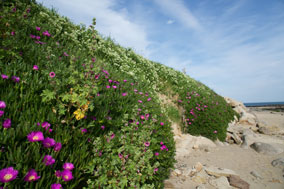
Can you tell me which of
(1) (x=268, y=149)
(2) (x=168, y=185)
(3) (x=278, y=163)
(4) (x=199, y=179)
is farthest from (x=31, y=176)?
(1) (x=268, y=149)

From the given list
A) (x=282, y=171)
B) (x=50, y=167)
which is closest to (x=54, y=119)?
(x=50, y=167)

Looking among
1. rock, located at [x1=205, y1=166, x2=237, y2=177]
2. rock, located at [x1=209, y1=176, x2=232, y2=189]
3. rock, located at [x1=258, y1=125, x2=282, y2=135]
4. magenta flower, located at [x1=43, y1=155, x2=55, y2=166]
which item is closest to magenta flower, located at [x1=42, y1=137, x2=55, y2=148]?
magenta flower, located at [x1=43, y1=155, x2=55, y2=166]

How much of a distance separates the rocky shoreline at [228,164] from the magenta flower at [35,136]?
2.95m

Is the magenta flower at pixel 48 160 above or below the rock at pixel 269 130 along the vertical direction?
above

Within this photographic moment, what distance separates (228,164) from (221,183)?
186 cm

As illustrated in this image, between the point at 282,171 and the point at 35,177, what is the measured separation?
651cm

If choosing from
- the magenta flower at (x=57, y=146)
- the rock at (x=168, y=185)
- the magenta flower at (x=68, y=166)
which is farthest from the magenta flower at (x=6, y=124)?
the rock at (x=168, y=185)

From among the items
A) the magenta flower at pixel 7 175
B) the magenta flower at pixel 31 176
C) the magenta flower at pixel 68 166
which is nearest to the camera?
the magenta flower at pixel 7 175

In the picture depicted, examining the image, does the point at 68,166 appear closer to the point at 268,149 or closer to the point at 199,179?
the point at 199,179

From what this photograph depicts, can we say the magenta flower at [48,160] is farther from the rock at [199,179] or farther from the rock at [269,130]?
the rock at [269,130]

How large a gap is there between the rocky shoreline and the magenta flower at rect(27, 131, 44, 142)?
9.67ft

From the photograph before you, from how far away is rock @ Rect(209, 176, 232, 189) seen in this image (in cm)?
399

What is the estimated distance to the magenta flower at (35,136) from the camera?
1682 millimetres

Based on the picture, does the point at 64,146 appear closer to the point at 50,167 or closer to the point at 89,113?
the point at 50,167
